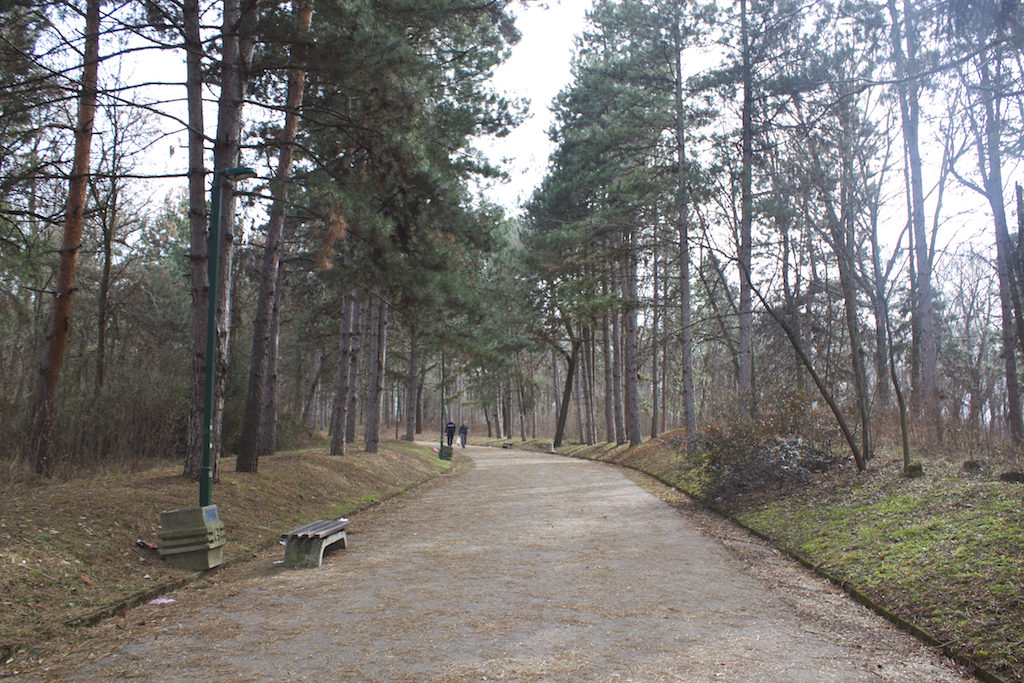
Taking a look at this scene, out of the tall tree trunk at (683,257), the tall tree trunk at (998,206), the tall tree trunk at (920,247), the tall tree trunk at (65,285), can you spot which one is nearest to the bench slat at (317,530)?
the tall tree trunk at (65,285)

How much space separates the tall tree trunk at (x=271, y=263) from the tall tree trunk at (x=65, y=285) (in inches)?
116

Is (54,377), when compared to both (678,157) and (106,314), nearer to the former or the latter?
(106,314)

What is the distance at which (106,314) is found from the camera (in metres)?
17.9

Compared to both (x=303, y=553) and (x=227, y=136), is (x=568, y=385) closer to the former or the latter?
(x=227, y=136)

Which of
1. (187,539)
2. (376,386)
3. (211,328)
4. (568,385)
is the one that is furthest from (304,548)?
(568,385)

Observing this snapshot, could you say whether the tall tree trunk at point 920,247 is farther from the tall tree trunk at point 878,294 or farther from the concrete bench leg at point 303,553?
the concrete bench leg at point 303,553

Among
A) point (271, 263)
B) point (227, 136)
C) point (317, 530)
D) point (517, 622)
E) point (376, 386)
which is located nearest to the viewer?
point (517, 622)

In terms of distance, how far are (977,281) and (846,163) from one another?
11613mm

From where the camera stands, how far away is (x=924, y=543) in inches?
278

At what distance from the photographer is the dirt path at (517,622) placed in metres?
4.66

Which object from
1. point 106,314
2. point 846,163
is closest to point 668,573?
point 846,163

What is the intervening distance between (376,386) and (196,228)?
11.9 m

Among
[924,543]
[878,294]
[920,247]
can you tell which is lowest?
[924,543]

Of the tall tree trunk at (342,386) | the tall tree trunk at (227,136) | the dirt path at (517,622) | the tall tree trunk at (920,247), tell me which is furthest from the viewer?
the tall tree trunk at (342,386)
